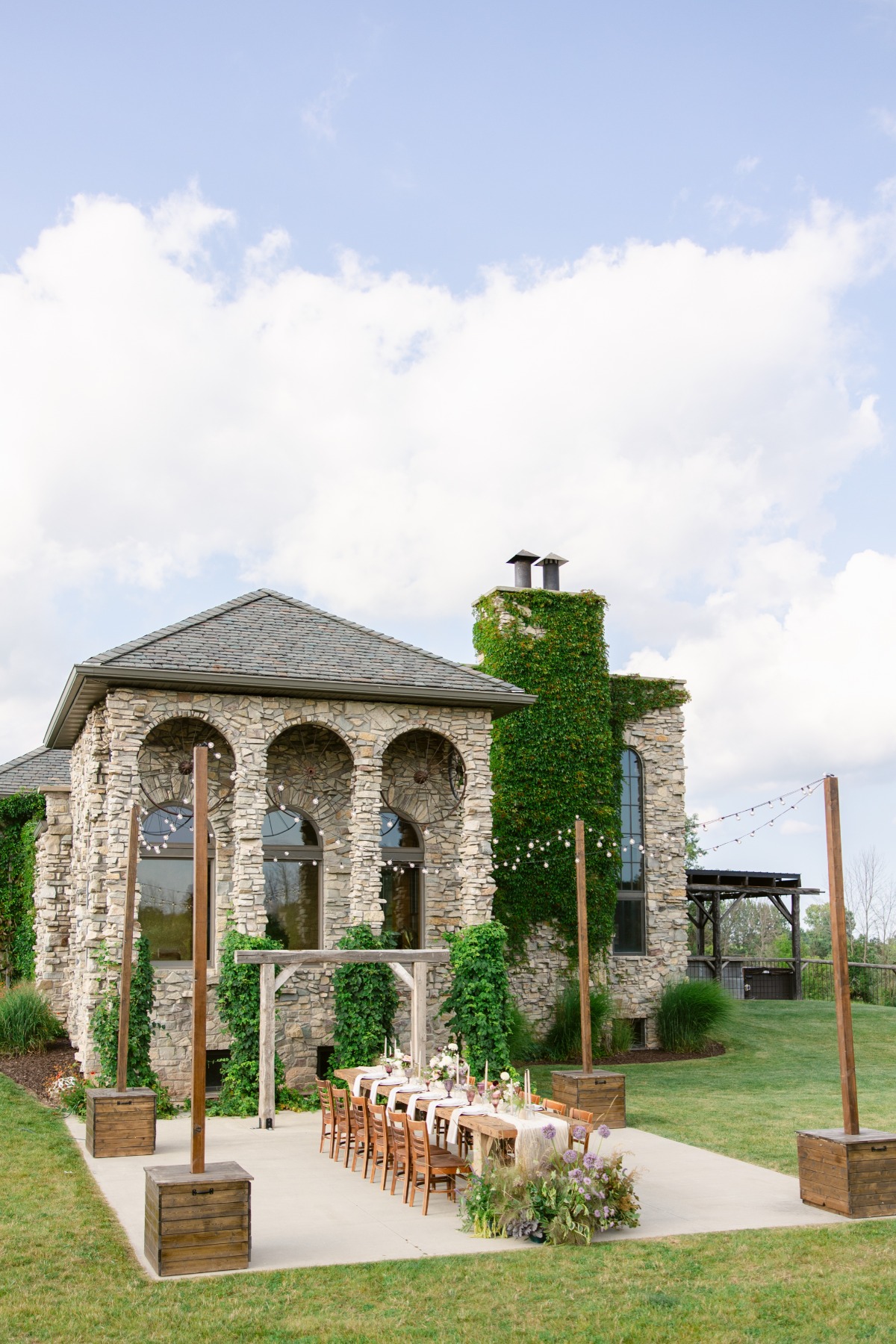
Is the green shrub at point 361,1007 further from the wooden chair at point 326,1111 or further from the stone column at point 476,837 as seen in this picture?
the wooden chair at point 326,1111

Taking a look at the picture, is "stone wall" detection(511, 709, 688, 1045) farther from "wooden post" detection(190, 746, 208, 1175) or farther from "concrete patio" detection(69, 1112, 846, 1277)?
"wooden post" detection(190, 746, 208, 1175)

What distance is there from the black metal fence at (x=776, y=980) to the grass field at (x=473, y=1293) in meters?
20.7

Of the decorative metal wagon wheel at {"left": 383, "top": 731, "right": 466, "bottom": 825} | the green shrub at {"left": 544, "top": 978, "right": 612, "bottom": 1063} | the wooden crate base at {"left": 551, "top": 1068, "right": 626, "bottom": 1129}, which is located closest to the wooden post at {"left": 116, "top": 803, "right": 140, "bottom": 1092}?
the wooden crate base at {"left": 551, "top": 1068, "right": 626, "bottom": 1129}

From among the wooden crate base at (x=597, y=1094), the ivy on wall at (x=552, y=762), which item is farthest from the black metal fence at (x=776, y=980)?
the wooden crate base at (x=597, y=1094)

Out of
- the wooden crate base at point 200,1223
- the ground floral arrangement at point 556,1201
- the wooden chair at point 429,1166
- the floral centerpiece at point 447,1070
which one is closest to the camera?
the wooden crate base at point 200,1223

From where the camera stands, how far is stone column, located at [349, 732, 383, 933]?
16641 millimetres

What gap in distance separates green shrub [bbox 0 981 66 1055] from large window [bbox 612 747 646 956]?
10697 mm

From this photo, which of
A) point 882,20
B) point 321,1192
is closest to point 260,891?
point 321,1192

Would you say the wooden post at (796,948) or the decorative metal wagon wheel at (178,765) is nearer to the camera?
the decorative metal wagon wheel at (178,765)

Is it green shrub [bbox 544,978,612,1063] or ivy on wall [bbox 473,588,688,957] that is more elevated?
ivy on wall [bbox 473,588,688,957]

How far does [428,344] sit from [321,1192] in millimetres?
11093

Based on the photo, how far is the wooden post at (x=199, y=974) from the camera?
8.32 m

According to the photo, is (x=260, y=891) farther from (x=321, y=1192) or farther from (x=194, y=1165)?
(x=194, y=1165)

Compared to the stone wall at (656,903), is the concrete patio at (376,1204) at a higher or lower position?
lower
